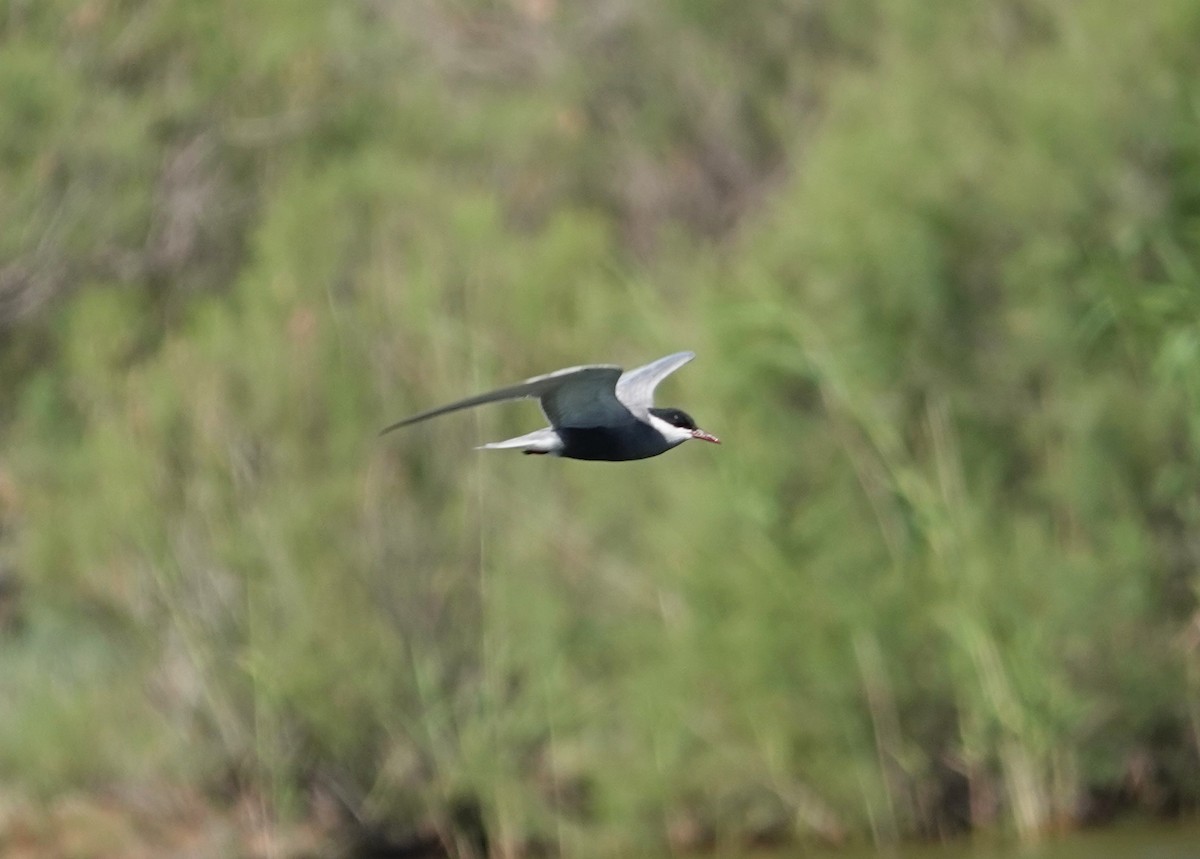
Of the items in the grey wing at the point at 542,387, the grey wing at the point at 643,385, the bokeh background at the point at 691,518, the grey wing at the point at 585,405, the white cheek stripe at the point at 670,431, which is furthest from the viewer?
the bokeh background at the point at 691,518

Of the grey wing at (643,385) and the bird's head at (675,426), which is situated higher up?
the grey wing at (643,385)

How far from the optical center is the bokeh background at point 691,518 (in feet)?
44.8

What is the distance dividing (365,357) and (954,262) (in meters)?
4.04

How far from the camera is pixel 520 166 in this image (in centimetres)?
2511

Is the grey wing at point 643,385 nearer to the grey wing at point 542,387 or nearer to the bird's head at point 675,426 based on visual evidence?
the bird's head at point 675,426

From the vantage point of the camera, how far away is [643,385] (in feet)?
26.4

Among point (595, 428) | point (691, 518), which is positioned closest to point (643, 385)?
point (595, 428)

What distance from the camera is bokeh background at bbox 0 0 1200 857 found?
13.7m

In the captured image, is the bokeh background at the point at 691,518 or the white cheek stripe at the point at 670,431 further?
the bokeh background at the point at 691,518

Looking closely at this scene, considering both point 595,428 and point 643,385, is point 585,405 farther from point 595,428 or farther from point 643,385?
point 643,385

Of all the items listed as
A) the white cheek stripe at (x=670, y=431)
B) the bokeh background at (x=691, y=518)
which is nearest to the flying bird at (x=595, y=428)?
the white cheek stripe at (x=670, y=431)

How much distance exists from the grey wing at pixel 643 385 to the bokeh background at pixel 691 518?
4.64 m

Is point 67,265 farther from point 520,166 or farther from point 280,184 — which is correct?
point 520,166

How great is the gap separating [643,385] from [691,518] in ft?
20.6
